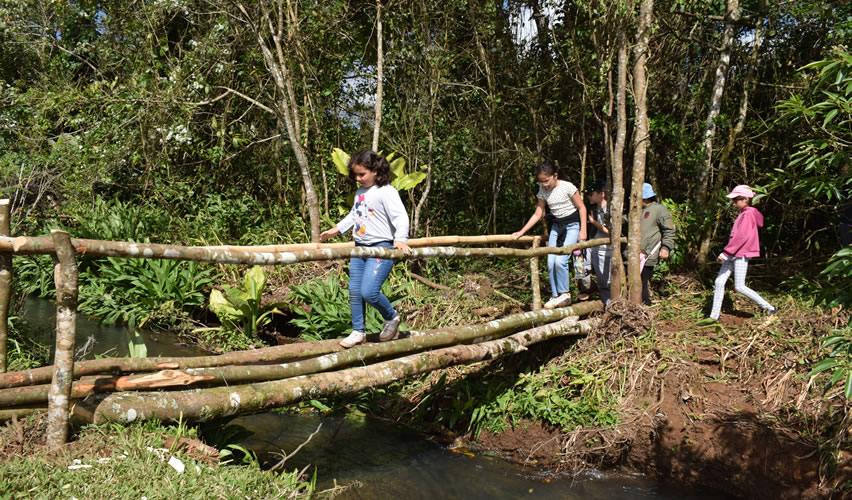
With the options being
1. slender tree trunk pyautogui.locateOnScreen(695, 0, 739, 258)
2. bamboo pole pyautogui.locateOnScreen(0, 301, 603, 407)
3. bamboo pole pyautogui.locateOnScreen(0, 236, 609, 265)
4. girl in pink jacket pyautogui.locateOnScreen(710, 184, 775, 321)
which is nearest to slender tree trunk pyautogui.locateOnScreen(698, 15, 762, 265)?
slender tree trunk pyautogui.locateOnScreen(695, 0, 739, 258)

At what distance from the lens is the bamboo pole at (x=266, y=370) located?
11.8ft

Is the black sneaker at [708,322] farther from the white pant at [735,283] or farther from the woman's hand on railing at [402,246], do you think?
the woman's hand on railing at [402,246]

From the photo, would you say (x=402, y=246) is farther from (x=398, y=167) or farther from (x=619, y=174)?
(x=398, y=167)

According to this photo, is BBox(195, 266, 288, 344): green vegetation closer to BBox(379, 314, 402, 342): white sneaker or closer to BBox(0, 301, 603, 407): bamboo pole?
BBox(379, 314, 402, 342): white sneaker

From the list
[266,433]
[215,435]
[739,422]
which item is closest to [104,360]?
[215,435]

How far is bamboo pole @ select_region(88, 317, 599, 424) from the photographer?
337cm

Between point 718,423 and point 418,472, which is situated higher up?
point 718,423

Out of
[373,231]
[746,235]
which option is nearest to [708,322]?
[746,235]

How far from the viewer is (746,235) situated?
6234mm

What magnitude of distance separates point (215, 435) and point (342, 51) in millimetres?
7786

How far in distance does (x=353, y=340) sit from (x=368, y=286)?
0.43 m

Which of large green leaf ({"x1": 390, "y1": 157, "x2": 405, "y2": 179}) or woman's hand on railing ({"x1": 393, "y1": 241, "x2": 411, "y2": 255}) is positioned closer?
woman's hand on railing ({"x1": 393, "y1": 241, "x2": 411, "y2": 255})

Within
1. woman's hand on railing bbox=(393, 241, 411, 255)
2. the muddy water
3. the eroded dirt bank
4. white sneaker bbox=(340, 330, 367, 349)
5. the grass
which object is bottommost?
the muddy water

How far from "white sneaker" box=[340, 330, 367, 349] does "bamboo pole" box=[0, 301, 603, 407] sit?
280 mm
